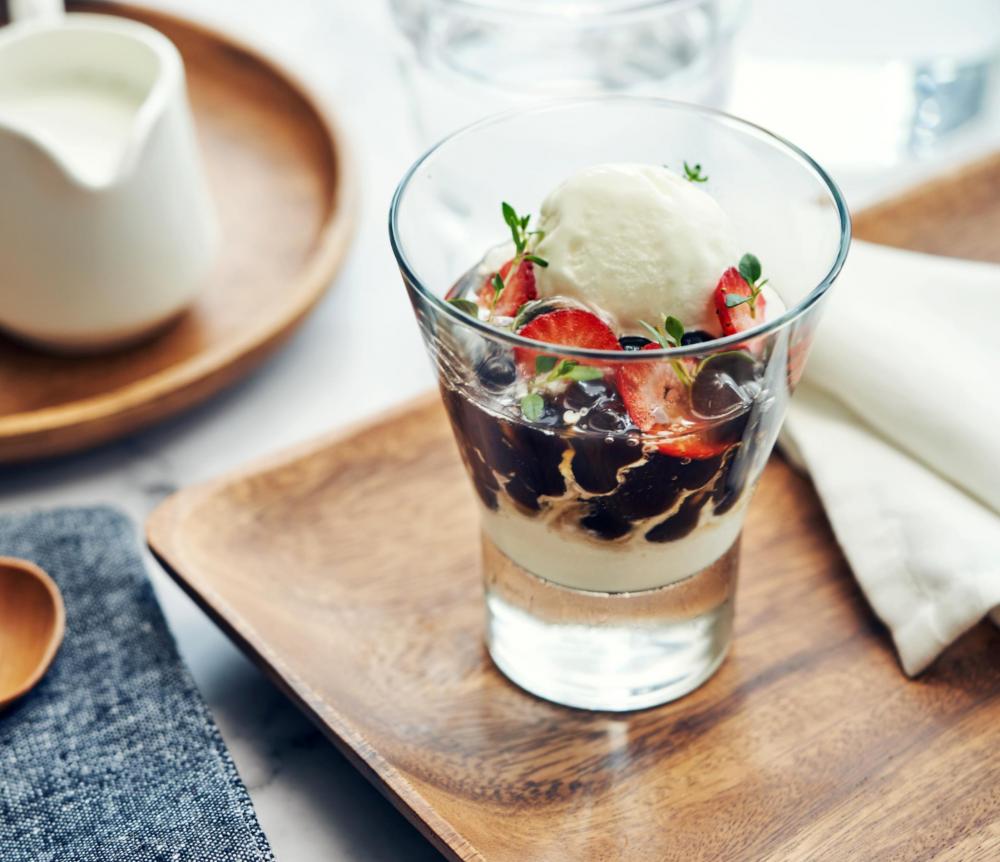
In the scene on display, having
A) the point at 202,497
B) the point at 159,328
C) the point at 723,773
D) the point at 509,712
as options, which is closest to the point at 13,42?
the point at 159,328

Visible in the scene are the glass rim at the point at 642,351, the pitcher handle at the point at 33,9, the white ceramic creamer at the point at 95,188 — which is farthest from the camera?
the pitcher handle at the point at 33,9

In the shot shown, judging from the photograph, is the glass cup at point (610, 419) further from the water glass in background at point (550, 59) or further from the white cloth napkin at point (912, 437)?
the water glass in background at point (550, 59)

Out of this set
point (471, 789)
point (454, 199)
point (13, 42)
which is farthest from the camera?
point (13, 42)

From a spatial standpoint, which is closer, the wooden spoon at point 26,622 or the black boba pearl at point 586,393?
the black boba pearl at point 586,393

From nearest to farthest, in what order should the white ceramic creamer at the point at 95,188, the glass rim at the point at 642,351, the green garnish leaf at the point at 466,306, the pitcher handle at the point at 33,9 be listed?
1. the glass rim at the point at 642,351
2. the green garnish leaf at the point at 466,306
3. the white ceramic creamer at the point at 95,188
4. the pitcher handle at the point at 33,9

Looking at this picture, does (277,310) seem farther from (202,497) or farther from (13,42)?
(13,42)

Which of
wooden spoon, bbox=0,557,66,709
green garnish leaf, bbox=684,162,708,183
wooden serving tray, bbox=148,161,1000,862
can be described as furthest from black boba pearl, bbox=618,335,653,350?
wooden spoon, bbox=0,557,66,709

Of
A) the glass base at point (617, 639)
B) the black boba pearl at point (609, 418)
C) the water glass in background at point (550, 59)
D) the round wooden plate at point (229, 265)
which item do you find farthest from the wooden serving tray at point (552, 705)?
the water glass in background at point (550, 59)

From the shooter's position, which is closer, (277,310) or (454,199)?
(454,199)
